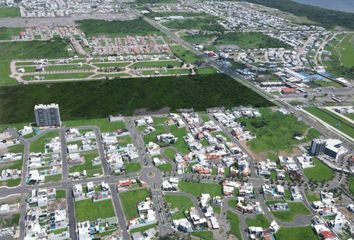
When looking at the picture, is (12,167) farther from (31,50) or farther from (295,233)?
(31,50)

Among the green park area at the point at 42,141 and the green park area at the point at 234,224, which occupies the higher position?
the green park area at the point at 42,141

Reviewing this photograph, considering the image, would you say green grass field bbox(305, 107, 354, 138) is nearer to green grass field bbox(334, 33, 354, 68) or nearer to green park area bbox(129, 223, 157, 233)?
green grass field bbox(334, 33, 354, 68)

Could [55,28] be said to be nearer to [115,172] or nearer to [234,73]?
[234,73]

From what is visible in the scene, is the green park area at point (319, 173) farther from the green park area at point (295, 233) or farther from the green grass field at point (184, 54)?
the green grass field at point (184, 54)

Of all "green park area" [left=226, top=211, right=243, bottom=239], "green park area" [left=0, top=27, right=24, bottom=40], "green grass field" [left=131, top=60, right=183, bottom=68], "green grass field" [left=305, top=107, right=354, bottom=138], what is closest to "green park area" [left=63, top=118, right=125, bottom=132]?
"green park area" [left=226, top=211, right=243, bottom=239]

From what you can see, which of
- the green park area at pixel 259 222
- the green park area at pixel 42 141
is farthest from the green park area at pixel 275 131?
the green park area at pixel 42 141

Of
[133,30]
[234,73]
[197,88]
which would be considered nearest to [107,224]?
[197,88]

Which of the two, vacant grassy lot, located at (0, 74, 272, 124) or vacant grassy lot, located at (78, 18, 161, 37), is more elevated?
vacant grassy lot, located at (78, 18, 161, 37)
